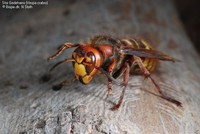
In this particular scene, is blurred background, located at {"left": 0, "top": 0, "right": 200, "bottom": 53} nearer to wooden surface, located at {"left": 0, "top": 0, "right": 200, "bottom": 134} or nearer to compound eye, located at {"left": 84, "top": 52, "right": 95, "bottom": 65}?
wooden surface, located at {"left": 0, "top": 0, "right": 200, "bottom": 134}

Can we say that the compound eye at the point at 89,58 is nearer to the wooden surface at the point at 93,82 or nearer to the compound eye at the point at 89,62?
the compound eye at the point at 89,62

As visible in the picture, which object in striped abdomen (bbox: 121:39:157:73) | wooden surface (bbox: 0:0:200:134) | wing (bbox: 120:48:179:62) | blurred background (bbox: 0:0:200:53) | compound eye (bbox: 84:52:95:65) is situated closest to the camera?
wooden surface (bbox: 0:0:200:134)

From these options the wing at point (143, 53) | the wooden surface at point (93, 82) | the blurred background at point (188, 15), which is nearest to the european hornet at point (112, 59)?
the wing at point (143, 53)

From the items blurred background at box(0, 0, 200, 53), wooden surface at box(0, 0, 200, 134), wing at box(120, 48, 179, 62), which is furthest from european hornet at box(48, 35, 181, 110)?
blurred background at box(0, 0, 200, 53)

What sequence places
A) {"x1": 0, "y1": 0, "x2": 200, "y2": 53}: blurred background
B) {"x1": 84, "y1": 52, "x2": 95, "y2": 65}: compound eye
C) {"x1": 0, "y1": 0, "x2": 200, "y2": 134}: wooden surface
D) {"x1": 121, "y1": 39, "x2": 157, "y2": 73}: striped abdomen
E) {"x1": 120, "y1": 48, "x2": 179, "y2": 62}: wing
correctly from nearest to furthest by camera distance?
{"x1": 0, "y1": 0, "x2": 200, "y2": 134}: wooden surface, {"x1": 84, "y1": 52, "x2": 95, "y2": 65}: compound eye, {"x1": 120, "y1": 48, "x2": 179, "y2": 62}: wing, {"x1": 121, "y1": 39, "x2": 157, "y2": 73}: striped abdomen, {"x1": 0, "y1": 0, "x2": 200, "y2": 53}: blurred background

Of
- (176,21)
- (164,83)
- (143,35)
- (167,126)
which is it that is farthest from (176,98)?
(176,21)

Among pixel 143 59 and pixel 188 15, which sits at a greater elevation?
pixel 188 15

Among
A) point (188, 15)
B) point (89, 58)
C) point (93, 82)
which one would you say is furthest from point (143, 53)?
point (188, 15)

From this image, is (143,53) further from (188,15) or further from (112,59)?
(188,15)
